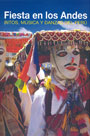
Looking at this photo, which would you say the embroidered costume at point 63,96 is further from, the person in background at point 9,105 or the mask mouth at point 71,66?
the person in background at point 9,105

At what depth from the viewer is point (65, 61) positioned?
2783mm

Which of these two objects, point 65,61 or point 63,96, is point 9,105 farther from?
point 65,61

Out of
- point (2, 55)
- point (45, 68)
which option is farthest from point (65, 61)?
point (2, 55)

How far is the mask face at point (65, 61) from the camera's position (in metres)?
2.78

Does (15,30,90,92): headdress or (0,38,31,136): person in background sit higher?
(15,30,90,92): headdress

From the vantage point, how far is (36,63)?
2.68m

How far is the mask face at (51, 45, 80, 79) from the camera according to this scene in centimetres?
278

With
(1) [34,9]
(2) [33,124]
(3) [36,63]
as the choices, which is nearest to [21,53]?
(3) [36,63]

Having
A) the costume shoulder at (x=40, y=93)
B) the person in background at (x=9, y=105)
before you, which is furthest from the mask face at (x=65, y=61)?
the person in background at (x=9, y=105)

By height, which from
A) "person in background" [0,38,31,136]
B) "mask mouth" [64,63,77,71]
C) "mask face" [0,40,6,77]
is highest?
"mask face" [0,40,6,77]

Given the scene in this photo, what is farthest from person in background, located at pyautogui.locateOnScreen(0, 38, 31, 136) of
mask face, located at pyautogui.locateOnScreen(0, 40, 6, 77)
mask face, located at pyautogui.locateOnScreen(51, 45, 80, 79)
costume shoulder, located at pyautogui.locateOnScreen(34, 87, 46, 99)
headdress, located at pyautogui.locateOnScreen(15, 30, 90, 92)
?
mask face, located at pyautogui.locateOnScreen(51, 45, 80, 79)

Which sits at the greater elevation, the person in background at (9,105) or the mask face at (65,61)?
the mask face at (65,61)

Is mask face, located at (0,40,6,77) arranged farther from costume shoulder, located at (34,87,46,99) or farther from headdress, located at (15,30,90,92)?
costume shoulder, located at (34,87,46,99)

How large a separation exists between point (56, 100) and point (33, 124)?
0.95 feet
